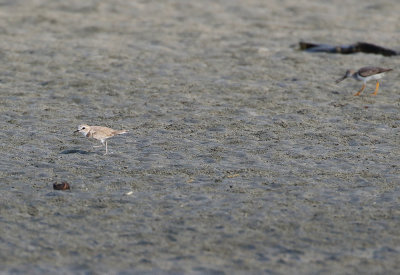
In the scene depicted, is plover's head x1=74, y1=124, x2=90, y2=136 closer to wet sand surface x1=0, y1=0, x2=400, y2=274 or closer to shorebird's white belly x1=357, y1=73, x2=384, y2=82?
wet sand surface x1=0, y1=0, x2=400, y2=274

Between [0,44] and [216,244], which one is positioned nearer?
[216,244]

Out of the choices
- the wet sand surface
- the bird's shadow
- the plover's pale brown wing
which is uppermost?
the plover's pale brown wing

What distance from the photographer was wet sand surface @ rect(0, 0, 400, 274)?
6.64 m

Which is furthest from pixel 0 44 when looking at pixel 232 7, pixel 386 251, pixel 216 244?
Result: pixel 386 251

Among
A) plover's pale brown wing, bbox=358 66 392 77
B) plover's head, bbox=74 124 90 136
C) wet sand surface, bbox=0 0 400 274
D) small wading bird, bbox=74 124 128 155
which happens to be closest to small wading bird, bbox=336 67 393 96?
plover's pale brown wing, bbox=358 66 392 77

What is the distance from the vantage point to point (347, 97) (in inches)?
478

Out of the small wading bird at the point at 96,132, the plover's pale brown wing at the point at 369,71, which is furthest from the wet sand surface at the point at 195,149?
the plover's pale brown wing at the point at 369,71

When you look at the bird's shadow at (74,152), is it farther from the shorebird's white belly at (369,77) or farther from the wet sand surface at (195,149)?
the shorebird's white belly at (369,77)

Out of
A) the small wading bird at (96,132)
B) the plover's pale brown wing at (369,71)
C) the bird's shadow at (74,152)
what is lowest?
the bird's shadow at (74,152)

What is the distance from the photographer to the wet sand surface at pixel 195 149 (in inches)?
261

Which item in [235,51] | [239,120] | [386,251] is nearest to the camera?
[386,251]

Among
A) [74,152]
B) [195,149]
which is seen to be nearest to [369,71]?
[195,149]

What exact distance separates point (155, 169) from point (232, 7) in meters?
10.9

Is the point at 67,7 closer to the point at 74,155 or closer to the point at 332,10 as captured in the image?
the point at 332,10
